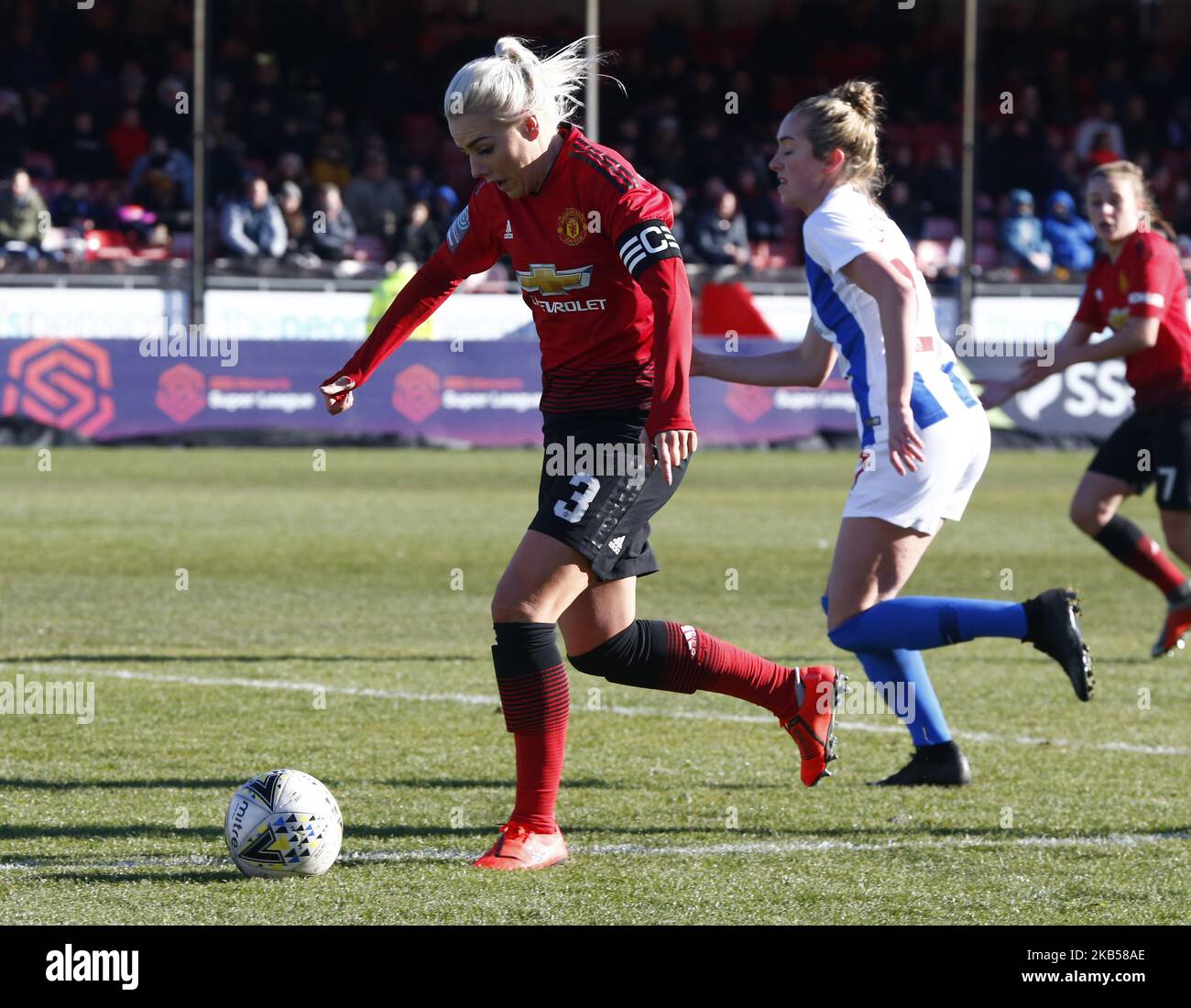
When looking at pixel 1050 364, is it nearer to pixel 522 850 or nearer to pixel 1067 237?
pixel 522 850

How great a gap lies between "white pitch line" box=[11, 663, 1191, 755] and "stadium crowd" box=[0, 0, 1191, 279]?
47.5 feet

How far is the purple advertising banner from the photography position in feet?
62.7

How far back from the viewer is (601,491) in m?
4.57

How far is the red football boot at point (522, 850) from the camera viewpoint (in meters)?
4.45

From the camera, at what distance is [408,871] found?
4.41 meters

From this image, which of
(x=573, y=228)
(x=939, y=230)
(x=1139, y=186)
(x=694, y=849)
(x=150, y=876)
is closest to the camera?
(x=150, y=876)

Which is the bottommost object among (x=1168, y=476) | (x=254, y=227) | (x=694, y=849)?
(x=694, y=849)

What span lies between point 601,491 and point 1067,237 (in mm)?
22030

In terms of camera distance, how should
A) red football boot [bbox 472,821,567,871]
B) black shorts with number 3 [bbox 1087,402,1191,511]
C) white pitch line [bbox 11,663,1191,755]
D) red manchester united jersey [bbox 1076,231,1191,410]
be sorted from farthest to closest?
black shorts with number 3 [bbox 1087,402,1191,511], red manchester united jersey [bbox 1076,231,1191,410], white pitch line [bbox 11,663,1191,755], red football boot [bbox 472,821,567,871]

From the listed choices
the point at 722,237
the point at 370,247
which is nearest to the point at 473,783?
the point at 370,247

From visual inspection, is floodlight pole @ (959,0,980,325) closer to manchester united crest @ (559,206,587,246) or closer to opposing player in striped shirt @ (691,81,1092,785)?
opposing player in striped shirt @ (691,81,1092,785)

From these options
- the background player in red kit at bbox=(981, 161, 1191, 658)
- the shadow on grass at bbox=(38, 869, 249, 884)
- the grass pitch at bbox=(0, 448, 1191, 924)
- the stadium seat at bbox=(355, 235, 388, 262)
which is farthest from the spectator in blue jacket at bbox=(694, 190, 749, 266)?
the shadow on grass at bbox=(38, 869, 249, 884)

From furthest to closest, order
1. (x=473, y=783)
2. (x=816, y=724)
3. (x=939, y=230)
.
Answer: (x=939, y=230)
(x=473, y=783)
(x=816, y=724)

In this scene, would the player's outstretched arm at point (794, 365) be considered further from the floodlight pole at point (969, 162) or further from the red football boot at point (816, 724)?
the floodlight pole at point (969, 162)
